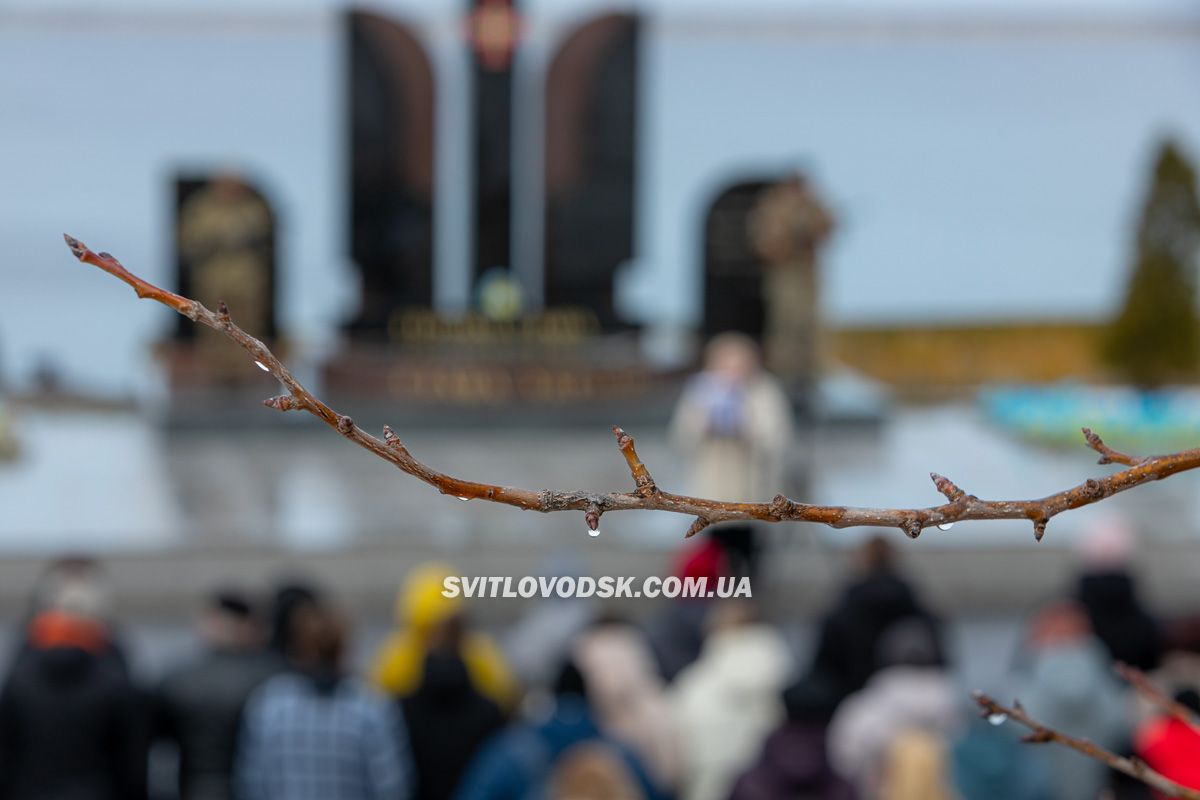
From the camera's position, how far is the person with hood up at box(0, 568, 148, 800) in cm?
516

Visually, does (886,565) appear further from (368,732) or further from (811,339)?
(811,339)

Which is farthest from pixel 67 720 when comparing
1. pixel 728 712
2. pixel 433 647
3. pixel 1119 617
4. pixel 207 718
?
pixel 1119 617

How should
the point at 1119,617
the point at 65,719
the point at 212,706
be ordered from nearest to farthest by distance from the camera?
the point at 65,719 < the point at 212,706 < the point at 1119,617

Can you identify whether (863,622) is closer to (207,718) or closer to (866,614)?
(866,614)

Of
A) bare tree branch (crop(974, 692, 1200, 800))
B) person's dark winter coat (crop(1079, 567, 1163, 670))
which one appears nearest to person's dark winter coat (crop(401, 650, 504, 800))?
person's dark winter coat (crop(1079, 567, 1163, 670))

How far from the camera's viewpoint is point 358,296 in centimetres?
1491

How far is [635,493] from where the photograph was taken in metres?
1.49

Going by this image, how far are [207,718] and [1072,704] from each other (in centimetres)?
236

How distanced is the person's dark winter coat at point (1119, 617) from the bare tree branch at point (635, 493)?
5188 millimetres

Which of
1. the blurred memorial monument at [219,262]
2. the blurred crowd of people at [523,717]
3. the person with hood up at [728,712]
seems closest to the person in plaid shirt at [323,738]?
the blurred crowd of people at [523,717]

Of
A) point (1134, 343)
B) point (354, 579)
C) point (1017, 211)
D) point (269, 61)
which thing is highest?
point (269, 61)

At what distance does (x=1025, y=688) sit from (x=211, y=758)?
226cm

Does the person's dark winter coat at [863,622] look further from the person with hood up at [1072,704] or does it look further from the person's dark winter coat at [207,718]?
the person's dark winter coat at [207,718]

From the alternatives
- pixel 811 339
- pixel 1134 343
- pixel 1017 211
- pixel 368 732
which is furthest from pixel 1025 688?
pixel 1017 211
